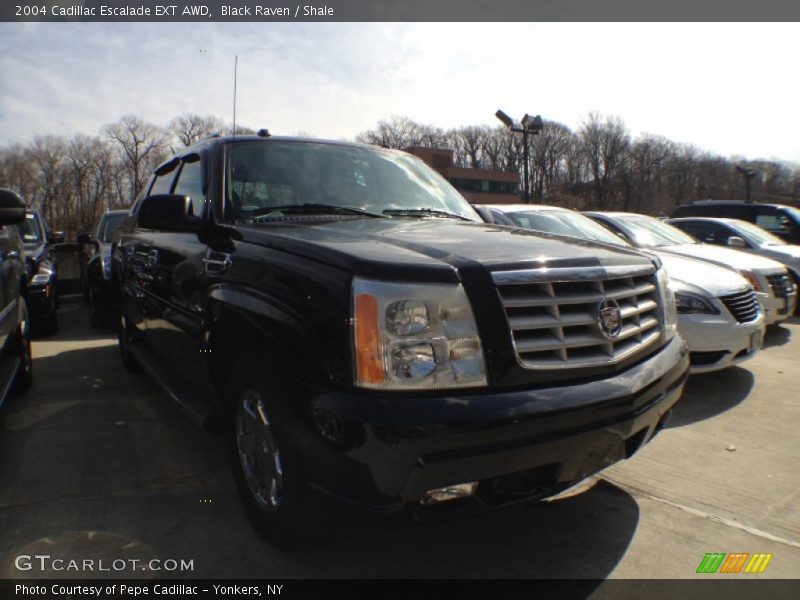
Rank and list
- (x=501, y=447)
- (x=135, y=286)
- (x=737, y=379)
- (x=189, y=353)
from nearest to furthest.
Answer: (x=501, y=447) < (x=189, y=353) < (x=135, y=286) < (x=737, y=379)

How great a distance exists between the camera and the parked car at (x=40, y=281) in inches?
285

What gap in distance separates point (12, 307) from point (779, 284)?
792 cm

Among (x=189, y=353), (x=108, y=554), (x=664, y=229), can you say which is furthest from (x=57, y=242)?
(x=664, y=229)

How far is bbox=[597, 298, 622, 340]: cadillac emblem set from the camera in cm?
224

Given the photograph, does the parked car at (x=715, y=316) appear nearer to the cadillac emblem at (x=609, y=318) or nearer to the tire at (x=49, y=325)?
the cadillac emblem at (x=609, y=318)

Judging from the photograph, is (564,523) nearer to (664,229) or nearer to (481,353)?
(481,353)

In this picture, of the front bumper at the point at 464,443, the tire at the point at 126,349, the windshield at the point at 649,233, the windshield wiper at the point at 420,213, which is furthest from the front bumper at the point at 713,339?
the tire at the point at 126,349

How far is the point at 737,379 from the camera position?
17.6ft

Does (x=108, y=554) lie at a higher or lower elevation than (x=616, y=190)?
lower

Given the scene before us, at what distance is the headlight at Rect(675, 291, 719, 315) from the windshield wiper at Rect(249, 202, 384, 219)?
3.16m

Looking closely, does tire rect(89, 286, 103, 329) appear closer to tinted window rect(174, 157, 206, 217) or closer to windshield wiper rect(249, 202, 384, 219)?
tinted window rect(174, 157, 206, 217)

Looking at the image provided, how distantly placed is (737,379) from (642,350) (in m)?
3.66

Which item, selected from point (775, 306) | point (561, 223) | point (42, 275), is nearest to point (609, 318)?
point (561, 223)

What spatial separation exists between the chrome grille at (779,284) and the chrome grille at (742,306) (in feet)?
6.70
